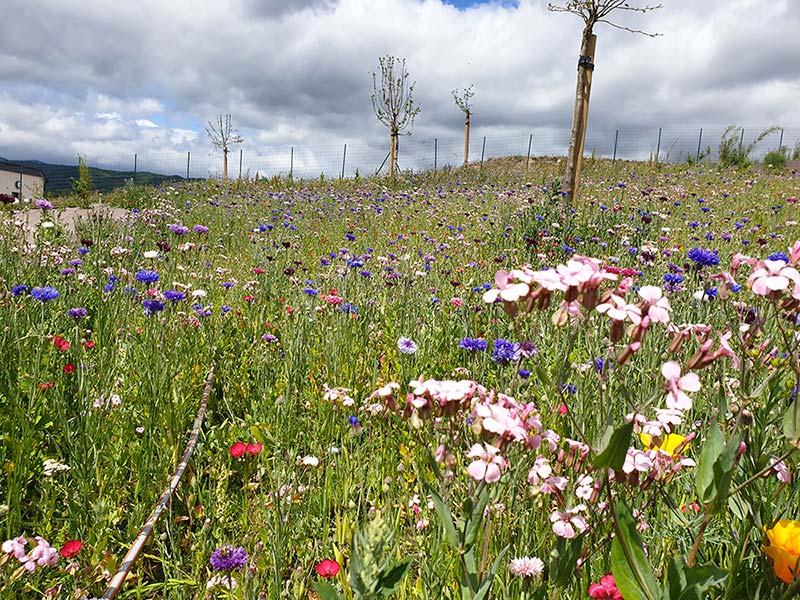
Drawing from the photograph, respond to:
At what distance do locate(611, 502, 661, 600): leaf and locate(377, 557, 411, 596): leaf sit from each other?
42 cm

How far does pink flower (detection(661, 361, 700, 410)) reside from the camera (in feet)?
2.69

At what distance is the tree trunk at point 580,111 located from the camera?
664 centimetres

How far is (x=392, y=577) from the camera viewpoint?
0.98 metres

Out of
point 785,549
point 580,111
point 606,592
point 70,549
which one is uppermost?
point 580,111

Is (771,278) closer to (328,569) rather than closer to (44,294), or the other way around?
(328,569)

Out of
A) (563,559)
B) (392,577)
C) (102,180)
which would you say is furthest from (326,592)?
(102,180)

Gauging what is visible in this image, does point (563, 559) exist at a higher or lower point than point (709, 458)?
lower

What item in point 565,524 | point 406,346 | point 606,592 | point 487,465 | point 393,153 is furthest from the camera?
point 393,153

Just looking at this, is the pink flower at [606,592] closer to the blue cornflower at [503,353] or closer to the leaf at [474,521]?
the leaf at [474,521]

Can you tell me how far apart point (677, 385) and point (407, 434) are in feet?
5.25

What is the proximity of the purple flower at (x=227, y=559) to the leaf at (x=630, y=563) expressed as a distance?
3.18 ft

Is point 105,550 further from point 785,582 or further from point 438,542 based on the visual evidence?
point 785,582

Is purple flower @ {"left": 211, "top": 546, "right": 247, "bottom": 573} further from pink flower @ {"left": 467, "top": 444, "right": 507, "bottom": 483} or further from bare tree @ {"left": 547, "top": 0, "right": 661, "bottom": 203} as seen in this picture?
bare tree @ {"left": 547, "top": 0, "right": 661, "bottom": 203}

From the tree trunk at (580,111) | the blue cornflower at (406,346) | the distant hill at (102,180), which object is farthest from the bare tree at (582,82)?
the distant hill at (102,180)
